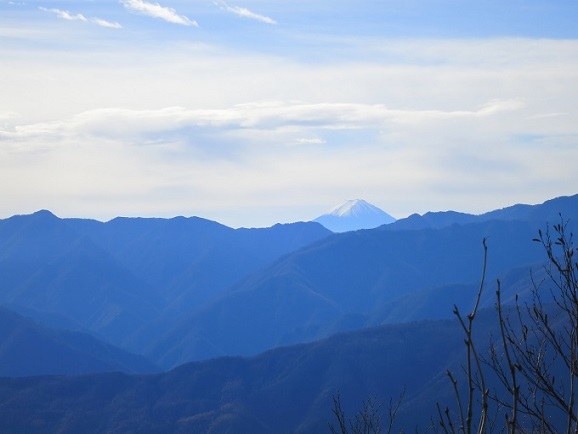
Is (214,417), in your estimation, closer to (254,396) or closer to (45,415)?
(254,396)

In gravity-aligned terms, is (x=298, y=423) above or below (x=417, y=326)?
below

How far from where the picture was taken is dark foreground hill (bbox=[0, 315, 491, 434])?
14562 centimetres

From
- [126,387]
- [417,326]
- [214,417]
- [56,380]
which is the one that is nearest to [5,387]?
[56,380]

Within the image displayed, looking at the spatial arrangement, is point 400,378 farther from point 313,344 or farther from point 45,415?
point 45,415

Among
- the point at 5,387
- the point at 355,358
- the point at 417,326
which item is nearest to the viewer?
the point at 5,387

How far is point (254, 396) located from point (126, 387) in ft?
84.8

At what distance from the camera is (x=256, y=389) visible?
170250 millimetres

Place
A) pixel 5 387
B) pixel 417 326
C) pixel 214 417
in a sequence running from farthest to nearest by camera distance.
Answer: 1. pixel 417 326
2. pixel 5 387
3. pixel 214 417

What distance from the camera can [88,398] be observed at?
16250 centimetres

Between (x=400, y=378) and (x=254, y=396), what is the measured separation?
2783cm

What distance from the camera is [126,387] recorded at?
169 metres

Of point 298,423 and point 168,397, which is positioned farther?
point 168,397

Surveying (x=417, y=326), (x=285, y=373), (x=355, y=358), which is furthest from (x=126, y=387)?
(x=417, y=326)

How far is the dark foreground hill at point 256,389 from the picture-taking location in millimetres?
145625
